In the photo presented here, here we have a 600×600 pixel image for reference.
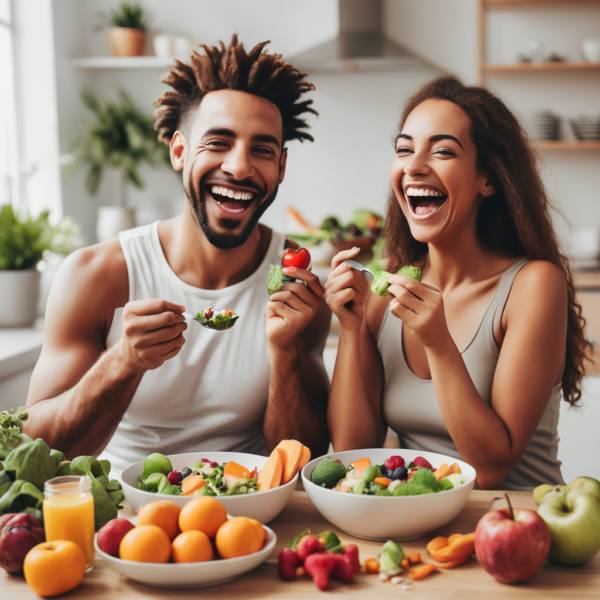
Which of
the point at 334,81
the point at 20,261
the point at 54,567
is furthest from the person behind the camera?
the point at 334,81

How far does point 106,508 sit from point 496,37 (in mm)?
3804

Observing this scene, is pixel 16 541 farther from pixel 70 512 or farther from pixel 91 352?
pixel 91 352

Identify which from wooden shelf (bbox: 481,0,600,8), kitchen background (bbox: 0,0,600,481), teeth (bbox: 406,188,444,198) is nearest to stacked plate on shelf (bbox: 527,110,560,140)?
kitchen background (bbox: 0,0,600,481)

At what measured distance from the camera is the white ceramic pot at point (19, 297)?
255 centimetres

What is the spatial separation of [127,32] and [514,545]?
12.2ft

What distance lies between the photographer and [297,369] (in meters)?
1.49

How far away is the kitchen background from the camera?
11.9 ft

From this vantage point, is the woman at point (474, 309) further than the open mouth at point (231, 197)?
No

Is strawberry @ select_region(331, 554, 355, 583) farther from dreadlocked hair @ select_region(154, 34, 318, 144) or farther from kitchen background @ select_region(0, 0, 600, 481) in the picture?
kitchen background @ select_region(0, 0, 600, 481)

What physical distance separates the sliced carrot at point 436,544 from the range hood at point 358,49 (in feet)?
10.0

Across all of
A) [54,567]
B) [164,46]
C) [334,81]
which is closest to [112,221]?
[164,46]

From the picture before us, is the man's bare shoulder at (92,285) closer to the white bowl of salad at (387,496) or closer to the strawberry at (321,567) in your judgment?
the white bowl of salad at (387,496)

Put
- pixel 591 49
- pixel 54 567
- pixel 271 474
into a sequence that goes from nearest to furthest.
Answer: pixel 54 567 < pixel 271 474 < pixel 591 49

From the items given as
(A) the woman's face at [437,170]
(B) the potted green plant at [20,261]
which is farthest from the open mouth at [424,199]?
(B) the potted green plant at [20,261]
